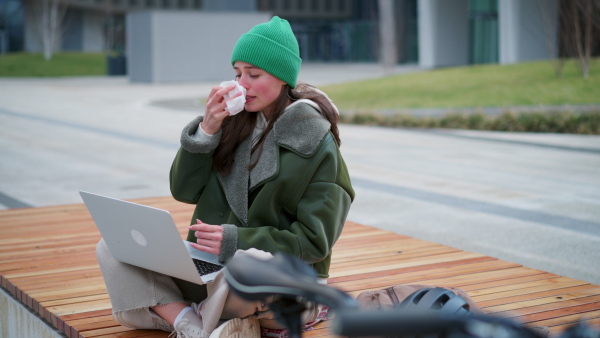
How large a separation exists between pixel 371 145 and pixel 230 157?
9.61 m

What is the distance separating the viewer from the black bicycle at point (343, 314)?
116 cm

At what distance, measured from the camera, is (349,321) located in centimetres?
114

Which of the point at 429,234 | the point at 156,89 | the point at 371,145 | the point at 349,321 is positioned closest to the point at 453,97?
the point at 371,145

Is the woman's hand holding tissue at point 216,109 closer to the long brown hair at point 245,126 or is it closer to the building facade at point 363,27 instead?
the long brown hair at point 245,126

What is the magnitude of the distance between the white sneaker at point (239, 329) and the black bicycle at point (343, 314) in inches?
61.1

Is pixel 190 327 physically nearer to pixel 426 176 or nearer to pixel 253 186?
pixel 253 186

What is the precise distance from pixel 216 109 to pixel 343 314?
2.18 meters

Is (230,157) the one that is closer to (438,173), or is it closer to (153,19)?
(438,173)

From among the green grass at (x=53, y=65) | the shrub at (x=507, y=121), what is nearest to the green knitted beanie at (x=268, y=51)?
the shrub at (x=507, y=121)

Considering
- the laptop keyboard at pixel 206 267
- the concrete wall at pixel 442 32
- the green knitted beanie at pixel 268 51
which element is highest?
the green knitted beanie at pixel 268 51

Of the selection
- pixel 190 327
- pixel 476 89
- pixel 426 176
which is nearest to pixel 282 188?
pixel 190 327

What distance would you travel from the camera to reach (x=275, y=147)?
11.2 ft

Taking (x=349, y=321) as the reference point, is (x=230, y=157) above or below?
below

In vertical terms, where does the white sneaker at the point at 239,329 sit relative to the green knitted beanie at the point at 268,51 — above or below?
below
